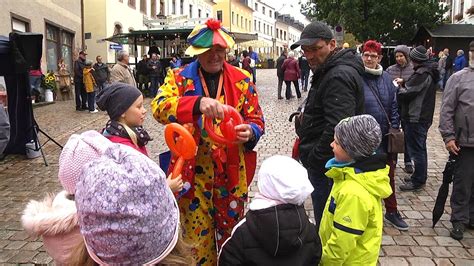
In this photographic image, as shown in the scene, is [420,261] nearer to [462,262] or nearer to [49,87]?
[462,262]

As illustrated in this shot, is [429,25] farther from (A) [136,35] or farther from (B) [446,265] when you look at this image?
(B) [446,265]

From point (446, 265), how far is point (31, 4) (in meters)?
18.8

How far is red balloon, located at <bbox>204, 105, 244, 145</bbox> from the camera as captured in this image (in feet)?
8.39

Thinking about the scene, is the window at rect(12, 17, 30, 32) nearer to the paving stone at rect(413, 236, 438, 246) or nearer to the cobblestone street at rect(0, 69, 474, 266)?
the cobblestone street at rect(0, 69, 474, 266)

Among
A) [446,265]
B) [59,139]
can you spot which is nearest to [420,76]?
[446,265]

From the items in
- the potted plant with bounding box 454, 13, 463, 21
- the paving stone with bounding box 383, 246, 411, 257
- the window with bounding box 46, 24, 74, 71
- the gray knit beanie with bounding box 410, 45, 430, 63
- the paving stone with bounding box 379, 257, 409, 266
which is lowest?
the paving stone with bounding box 379, 257, 409, 266

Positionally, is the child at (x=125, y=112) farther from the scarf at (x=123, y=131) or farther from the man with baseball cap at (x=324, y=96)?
the man with baseball cap at (x=324, y=96)

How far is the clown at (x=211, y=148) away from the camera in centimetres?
272

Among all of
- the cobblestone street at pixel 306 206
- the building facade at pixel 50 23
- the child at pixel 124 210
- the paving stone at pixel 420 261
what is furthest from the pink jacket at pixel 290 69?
the child at pixel 124 210

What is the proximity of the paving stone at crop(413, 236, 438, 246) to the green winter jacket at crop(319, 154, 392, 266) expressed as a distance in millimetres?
1902

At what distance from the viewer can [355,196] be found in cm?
259

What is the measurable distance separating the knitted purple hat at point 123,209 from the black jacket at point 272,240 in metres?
0.86

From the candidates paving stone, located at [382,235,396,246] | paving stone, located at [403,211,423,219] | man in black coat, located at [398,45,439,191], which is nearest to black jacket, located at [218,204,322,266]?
paving stone, located at [382,235,396,246]

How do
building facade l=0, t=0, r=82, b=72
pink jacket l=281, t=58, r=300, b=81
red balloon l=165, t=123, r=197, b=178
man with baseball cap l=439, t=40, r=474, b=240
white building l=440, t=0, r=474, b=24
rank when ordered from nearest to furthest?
1. red balloon l=165, t=123, r=197, b=178
2. man with baseball cap l=439, t=40, r=474, b=240
3. building facade l=0, t=0, r=82, b=72
4. pink jacket l=281, t=58, r=300, b=81
5. white building l=440, t=0, r=474, b=24
